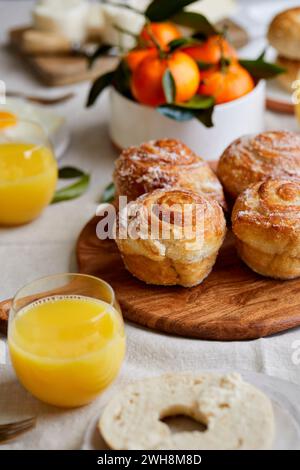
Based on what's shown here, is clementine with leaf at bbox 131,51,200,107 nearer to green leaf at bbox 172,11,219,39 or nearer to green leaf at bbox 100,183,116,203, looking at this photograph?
green leaf at bbox 172,11,219,39

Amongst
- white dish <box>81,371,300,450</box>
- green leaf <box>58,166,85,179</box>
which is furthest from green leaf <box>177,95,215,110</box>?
white dish <box>81,371,300,450</box>

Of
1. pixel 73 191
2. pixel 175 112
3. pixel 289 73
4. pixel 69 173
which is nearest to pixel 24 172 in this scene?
pixel 73 191

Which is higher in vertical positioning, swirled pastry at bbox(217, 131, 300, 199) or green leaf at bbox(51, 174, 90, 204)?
swirled pastry at bbox(217, 131, 300, 199)

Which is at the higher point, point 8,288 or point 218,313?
point 218,313

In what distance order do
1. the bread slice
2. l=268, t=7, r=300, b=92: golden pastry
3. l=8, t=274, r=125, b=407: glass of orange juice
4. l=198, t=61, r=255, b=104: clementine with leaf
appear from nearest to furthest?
the bread slice, l=8, t=274, r=125, b=407: glass of orange juice, l=198, t=61, r=255, b=104: clementine with leaf, l=268, t=7, r=300, b=92: golden pastry

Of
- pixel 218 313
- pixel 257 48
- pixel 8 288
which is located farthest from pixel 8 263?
pixel 257 48

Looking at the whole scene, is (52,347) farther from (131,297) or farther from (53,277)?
(131,297)

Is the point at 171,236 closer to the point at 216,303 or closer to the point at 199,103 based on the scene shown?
the point at 216,303
